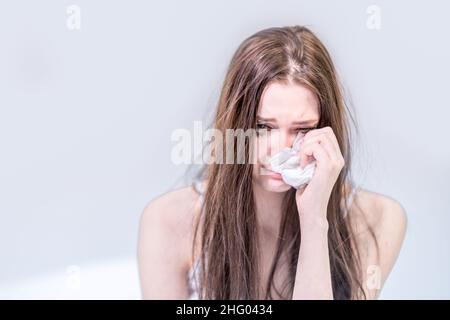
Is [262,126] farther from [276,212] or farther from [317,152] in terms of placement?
[276,212]

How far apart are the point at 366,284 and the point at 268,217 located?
0.35 m

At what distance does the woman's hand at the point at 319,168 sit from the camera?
1.29 m

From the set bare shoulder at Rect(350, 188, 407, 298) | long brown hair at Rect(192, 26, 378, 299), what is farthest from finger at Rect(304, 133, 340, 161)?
bare shoulder at Rect(350, 188, 407, 298)

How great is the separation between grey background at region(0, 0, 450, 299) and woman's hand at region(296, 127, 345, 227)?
481 mm

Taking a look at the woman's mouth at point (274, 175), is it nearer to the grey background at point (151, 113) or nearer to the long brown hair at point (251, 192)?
the long brown hair at point (251, 192)

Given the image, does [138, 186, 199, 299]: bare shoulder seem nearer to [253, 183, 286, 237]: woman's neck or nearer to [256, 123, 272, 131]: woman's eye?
[253, 183, 286, 237]: woman's neck

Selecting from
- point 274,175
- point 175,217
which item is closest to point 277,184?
point 274,175

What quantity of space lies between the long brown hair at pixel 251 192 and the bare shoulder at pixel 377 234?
0.09 ft

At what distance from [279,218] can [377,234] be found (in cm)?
30

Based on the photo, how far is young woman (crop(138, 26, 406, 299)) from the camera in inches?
52.7

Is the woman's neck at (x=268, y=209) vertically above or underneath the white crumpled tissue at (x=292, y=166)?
underneath

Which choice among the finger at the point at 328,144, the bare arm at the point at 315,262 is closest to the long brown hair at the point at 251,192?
the finger at the point at 328,144

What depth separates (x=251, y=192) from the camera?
1.54 m
